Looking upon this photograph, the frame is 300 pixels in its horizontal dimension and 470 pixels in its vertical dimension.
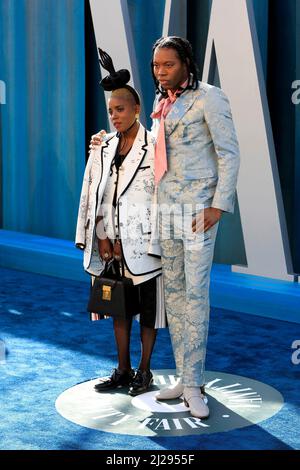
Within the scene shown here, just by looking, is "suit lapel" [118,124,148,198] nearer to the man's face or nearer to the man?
the man

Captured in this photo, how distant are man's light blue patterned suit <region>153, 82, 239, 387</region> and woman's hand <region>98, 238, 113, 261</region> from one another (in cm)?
29

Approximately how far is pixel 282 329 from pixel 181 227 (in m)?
1.96

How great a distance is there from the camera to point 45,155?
874 cm

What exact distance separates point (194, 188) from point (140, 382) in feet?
3.53

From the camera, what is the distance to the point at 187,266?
396 centimetres

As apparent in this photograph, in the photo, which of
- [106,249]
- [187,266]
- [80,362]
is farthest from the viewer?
[80,362]

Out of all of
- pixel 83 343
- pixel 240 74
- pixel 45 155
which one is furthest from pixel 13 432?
pixel 45 155

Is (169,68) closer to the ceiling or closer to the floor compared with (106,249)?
closer to the ceiling

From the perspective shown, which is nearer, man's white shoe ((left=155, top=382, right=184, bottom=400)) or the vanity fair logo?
the vanity fair logo

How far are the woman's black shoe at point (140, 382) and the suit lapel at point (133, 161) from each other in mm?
923

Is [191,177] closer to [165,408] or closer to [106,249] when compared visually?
[106,249]

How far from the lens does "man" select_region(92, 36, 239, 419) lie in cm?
382

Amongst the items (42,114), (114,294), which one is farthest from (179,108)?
(42,114)

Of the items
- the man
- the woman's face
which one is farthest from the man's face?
the woman's face
